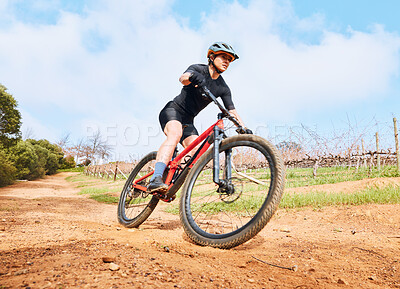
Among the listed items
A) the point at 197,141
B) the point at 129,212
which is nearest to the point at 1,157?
the point at 129,212

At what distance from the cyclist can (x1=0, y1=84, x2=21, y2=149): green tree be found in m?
16.0

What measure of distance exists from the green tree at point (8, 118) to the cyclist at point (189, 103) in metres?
16.0

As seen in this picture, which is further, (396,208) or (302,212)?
(302,212)

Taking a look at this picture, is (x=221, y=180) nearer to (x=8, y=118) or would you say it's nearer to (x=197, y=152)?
(x=197, y=152)

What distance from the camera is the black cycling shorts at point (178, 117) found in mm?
3578

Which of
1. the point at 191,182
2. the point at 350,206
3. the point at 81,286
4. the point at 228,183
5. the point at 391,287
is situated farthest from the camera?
the point at 350,206

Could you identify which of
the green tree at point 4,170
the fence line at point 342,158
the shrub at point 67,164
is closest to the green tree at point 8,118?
the green tree at point 4,170

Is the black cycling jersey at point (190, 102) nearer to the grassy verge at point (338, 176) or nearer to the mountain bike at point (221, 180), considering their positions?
→ the mountain bike at point (221, 180)

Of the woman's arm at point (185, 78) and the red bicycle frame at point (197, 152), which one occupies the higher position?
the woman's arm at point (185, 78)

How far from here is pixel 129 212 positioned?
15.9 ft

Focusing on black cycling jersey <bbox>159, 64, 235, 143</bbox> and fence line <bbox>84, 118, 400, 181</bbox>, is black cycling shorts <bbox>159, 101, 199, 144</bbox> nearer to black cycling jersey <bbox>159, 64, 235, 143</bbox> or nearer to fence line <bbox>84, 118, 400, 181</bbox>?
black cycling jersey <bbox>159, 64, 235, 143</bbox>

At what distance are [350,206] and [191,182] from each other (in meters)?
4.55

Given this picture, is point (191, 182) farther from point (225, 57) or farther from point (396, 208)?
point (396, 208)

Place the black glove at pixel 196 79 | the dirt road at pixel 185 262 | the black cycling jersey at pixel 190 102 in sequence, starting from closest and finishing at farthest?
the dirt road at pixel 185 262 < the black glove at pixel 196 79 < the black cycling jersey at pixel 190 102
